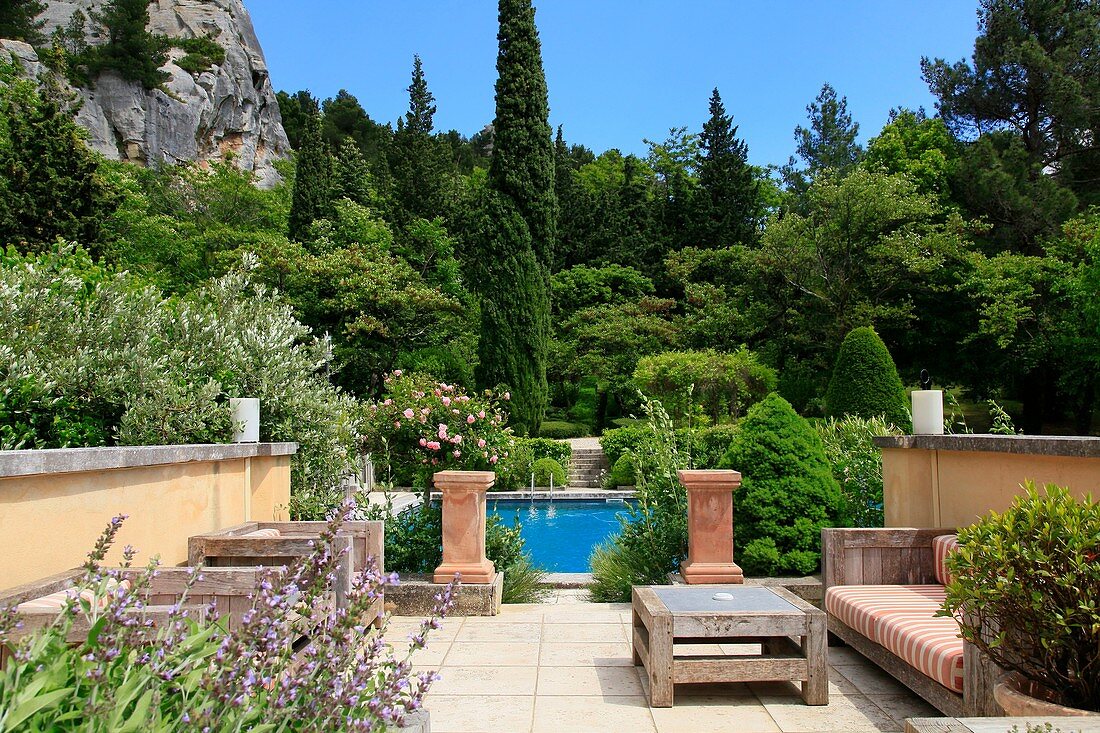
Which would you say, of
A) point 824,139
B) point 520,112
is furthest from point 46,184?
point 824,139

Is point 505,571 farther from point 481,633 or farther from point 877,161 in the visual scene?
point 877,161

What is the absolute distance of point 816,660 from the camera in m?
3.47

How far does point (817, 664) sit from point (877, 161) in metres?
21.7

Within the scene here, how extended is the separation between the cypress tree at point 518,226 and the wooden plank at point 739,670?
1482cm

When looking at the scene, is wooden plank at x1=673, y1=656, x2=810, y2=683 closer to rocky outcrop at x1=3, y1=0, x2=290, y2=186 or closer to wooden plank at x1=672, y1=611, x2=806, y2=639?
wooden plank at x1=672, y1=611, x2=806, y2=639

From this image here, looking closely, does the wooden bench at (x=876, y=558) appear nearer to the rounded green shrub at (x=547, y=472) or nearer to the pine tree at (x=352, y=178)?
the rounded green shrub at (x=547, y=472)

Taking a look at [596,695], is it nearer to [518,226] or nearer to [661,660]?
[661,660]

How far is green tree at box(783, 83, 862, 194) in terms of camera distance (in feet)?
101

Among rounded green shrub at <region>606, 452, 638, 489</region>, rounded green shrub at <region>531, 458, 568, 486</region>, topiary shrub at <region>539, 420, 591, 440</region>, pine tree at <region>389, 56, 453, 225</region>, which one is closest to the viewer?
rounded green shrub at <region>606, 452, 638, 489</region>

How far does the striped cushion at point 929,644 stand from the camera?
2.92 m

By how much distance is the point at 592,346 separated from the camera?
22234 millimetres

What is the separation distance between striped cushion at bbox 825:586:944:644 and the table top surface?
1.33 feet

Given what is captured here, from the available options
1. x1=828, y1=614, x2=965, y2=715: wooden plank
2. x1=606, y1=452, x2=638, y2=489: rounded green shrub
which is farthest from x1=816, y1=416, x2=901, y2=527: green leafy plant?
x1=606, y1=452, x2=638, y2=489: rounded green shrub

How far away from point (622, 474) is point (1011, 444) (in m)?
12.0
